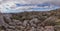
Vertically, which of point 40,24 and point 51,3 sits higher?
point 51,3

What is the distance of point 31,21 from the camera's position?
3.31ft

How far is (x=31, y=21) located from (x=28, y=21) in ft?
0.09

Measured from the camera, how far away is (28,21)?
1.01m

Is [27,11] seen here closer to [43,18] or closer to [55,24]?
[43,18]

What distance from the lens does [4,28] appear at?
98 cm

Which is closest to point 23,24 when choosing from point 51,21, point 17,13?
point 17,13

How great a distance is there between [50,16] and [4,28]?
41 cm

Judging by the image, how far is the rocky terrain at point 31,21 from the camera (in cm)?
97

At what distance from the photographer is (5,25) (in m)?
0.99

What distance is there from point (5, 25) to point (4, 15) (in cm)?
10

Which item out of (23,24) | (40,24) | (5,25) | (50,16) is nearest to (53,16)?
(50,16)

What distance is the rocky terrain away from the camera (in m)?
0.97

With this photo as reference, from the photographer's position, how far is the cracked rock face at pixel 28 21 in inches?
38.4

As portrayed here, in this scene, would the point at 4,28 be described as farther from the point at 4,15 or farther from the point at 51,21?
the point at 51,21
